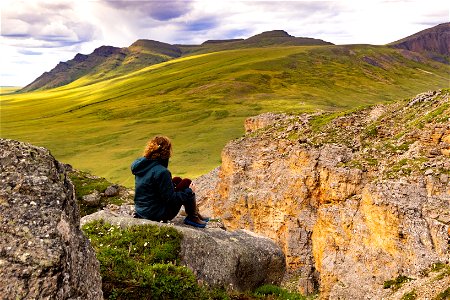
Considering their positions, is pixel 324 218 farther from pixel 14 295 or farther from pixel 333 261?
pixel 14 295

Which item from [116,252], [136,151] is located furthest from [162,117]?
[116,252]

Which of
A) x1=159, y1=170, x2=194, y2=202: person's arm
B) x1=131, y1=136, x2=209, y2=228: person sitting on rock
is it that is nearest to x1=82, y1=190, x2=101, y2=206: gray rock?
x1=131, y1=136, x2=209, y2=228: person sitting on rock

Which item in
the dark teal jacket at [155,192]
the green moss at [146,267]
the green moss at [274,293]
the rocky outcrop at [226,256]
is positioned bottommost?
the green moss at [274,293]

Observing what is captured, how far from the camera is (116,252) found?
1240 cm

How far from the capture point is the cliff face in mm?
25203

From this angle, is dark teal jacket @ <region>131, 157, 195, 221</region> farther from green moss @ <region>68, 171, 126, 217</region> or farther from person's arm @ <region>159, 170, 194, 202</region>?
green moss @ <region>68, 171, 126, 217</region>

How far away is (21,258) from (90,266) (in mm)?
1780

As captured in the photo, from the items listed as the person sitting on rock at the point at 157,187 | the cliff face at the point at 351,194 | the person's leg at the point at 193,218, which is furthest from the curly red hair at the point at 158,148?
the cliff face at the point at 351,194

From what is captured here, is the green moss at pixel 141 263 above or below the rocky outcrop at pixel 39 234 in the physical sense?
below

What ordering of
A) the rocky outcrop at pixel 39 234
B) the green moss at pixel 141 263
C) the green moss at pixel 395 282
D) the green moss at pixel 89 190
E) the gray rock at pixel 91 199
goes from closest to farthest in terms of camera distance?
the rocky outcrop at pixel 39 234, the green moss at pixel 141 263, the green moss at pixel 395 282, the green moss at pixel 89 190, the gray rock at pixel 91 199

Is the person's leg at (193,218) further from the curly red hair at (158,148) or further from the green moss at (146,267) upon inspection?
the curly red hair at (158,148)

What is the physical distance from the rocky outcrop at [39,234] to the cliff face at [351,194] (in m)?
12.4

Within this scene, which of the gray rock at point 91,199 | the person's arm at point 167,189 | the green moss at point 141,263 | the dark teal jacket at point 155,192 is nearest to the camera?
the green moss at point 141,263

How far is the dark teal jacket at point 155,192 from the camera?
1436 cm
